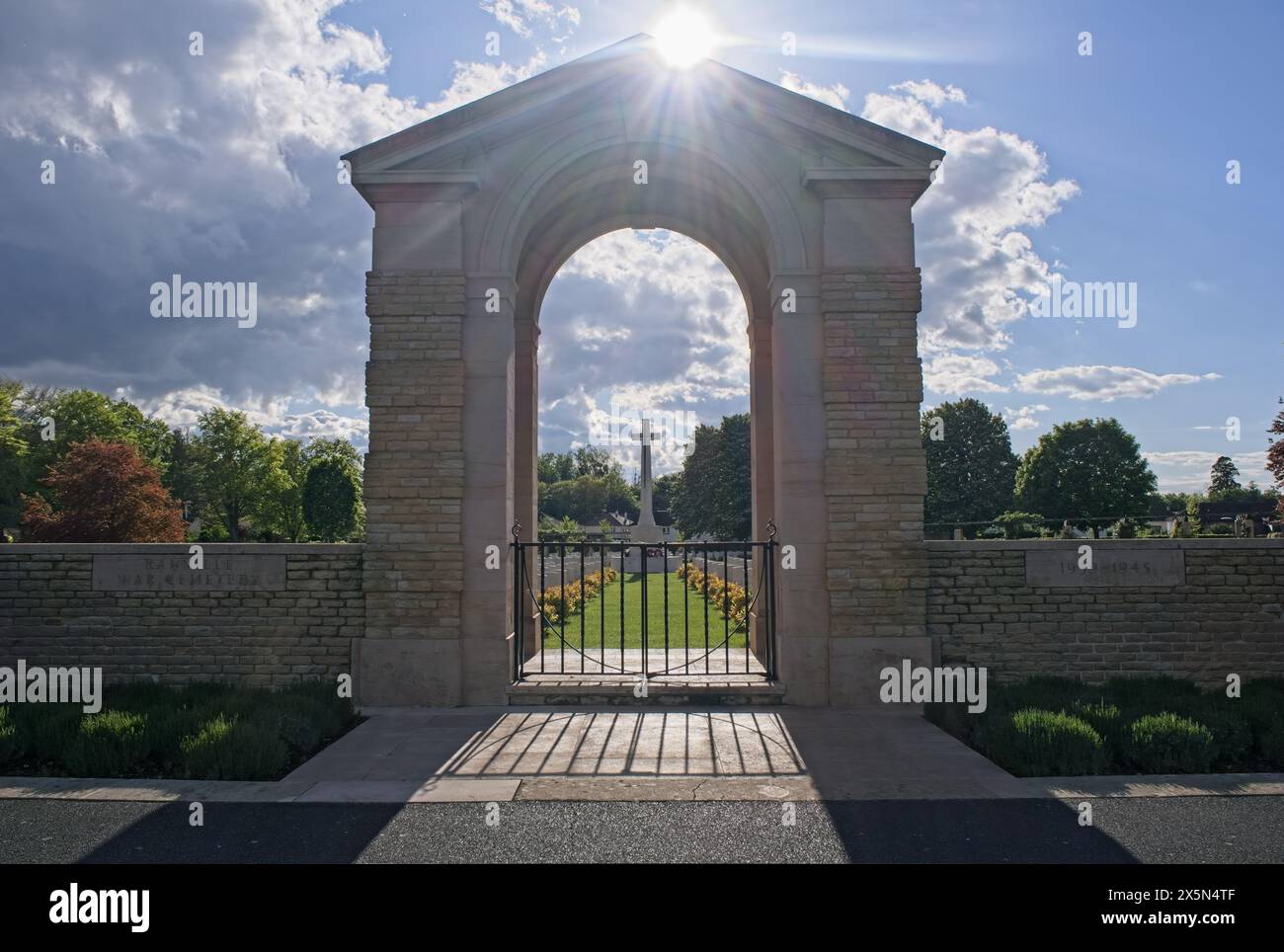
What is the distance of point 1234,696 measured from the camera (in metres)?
7.70

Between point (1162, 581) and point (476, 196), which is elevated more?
point (476, 196)

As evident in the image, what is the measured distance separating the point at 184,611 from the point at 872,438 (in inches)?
295

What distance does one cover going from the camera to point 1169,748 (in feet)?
20.3

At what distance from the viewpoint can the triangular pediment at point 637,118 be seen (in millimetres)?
8938

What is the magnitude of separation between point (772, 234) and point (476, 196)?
10.7ft

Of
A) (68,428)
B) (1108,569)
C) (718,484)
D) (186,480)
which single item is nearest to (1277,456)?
(1108,569)

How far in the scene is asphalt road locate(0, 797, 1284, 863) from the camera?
448 cm

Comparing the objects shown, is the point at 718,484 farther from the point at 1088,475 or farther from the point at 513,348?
the point at 513,348

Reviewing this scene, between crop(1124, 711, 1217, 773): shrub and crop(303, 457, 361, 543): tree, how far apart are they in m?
42.4

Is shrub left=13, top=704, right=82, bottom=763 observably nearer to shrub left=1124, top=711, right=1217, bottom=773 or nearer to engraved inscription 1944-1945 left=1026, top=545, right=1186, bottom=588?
shrub left=1124, top=711, right=1217, bottom=773

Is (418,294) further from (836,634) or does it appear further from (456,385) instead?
(836,634)
